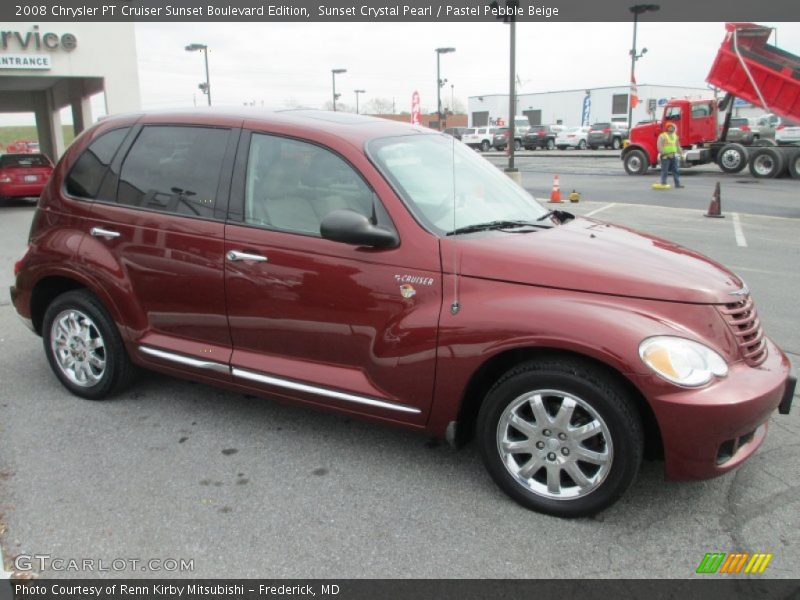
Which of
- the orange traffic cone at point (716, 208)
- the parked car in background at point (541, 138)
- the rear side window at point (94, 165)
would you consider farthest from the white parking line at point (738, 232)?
the parked car in background at point (541, 138)

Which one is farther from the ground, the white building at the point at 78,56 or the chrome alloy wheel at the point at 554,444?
the white building at the point at 78,56

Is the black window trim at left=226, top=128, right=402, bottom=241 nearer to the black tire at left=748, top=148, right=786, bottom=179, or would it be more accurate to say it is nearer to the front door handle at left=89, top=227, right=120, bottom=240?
the front door handle at left=89, top=227, right=120, bottom=240

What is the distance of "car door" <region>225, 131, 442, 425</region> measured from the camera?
3299 millimetres

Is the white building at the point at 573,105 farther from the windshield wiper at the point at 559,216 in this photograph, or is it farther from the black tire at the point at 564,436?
the black tire at the point at 564,436

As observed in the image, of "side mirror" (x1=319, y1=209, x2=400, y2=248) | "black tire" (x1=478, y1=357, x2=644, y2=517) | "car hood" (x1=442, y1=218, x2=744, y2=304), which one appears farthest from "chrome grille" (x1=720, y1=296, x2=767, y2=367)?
"side mirror" (x1=319, y1=209, x2=400, y2=248)

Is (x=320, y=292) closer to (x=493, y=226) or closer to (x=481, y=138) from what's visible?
(x=493, y=226)

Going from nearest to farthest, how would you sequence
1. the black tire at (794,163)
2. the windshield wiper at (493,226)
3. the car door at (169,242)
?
the windshield wiper at (493,226) < the car door at (169,242) < the black tire at (794,163)

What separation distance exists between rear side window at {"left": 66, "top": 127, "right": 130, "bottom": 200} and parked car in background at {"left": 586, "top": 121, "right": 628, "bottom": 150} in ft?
146

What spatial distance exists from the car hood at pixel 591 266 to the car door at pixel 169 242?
1426mm

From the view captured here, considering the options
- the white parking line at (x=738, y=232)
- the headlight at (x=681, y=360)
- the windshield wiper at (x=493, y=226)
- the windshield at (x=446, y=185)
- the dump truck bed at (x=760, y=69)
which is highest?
the dump truck bed at (x=760, y=69)

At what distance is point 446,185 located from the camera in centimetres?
379

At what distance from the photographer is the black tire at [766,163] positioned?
21047 millimetres
